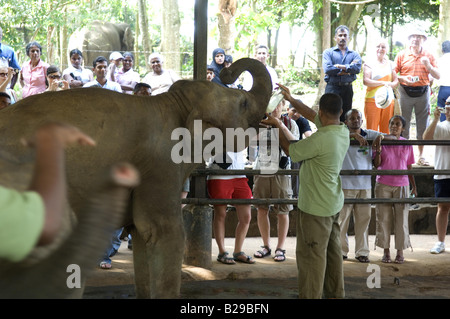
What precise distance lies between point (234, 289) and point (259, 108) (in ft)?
6.45

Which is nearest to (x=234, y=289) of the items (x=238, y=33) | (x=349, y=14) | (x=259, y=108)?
(x=259, y=108)

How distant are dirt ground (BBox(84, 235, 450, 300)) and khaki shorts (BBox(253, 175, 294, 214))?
562 mm

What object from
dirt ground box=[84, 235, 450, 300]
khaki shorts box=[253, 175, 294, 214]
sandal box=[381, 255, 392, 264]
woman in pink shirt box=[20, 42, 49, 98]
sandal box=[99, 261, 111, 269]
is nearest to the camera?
dirt ground box=[84, 235, 450, 300]

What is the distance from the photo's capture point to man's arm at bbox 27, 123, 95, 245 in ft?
6.89

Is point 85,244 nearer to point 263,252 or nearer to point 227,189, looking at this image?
point 227,189

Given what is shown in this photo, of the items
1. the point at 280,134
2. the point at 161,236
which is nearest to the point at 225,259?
the point at 280,134

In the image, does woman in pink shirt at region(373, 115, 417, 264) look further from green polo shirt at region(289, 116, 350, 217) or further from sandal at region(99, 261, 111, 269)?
sandal at region(99, 261, 111, 269)

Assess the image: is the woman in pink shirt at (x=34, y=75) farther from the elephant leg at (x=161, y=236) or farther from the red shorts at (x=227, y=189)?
the elephant leg at (x=161, y=236)

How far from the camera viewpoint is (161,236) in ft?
15.9

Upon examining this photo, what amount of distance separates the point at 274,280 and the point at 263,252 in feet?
2.55

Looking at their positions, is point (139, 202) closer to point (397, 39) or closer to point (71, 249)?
point (71, 249)

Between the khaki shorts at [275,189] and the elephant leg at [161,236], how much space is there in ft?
10.4

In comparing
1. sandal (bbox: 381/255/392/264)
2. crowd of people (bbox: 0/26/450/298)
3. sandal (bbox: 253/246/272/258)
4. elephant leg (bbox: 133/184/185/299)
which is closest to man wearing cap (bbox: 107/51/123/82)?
crowd of people (bbox: 0/26/450/298)

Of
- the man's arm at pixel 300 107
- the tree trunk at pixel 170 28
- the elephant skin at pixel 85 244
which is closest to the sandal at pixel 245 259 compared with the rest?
the man's arm at pixel 300 107
